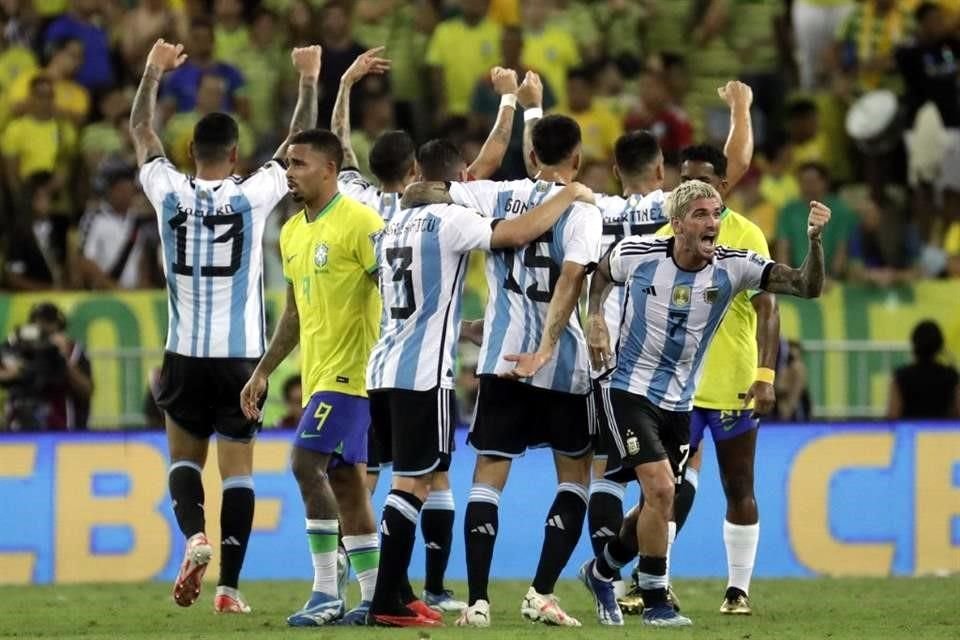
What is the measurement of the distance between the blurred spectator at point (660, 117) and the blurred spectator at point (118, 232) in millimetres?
4689

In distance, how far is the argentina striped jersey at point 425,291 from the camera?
1130 centimetres

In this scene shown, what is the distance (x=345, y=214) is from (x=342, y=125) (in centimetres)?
155

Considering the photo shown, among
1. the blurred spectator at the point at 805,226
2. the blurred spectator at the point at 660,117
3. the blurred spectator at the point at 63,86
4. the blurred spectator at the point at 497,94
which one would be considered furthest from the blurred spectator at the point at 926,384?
the blurred spectator at the point at 63,86

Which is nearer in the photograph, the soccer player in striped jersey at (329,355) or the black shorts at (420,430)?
the black shorts at (420,430)

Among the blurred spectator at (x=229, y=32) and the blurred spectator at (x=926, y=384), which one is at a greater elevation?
the blurred spectator at (x=229, y=32)

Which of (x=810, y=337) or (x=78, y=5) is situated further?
(x=78, y=5)

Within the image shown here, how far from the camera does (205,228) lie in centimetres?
1272

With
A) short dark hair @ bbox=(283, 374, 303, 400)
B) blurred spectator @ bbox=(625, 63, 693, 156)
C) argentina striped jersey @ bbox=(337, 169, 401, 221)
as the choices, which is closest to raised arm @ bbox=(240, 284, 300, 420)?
argentina striped jersey @ bbox=(337, 169, 401, 221)

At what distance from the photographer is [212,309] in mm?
12719

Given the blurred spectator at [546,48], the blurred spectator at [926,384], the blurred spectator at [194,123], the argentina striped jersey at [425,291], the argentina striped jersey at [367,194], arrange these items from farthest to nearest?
the blurred spectator at [546,48]
the blurred spectator at [194,123]
the blurred spectator at [926,384]
the argentina striped jersey at [367,194]
the argentina striped jersey at [425,291]

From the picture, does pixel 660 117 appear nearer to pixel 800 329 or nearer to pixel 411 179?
pixel 800 329

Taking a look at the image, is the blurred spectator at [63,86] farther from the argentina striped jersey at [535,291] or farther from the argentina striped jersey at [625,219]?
the argentina striped jersey at [535,291]

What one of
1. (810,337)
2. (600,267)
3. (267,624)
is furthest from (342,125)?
(810,337)

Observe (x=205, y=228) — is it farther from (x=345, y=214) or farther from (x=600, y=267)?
(x=600, y=267)
